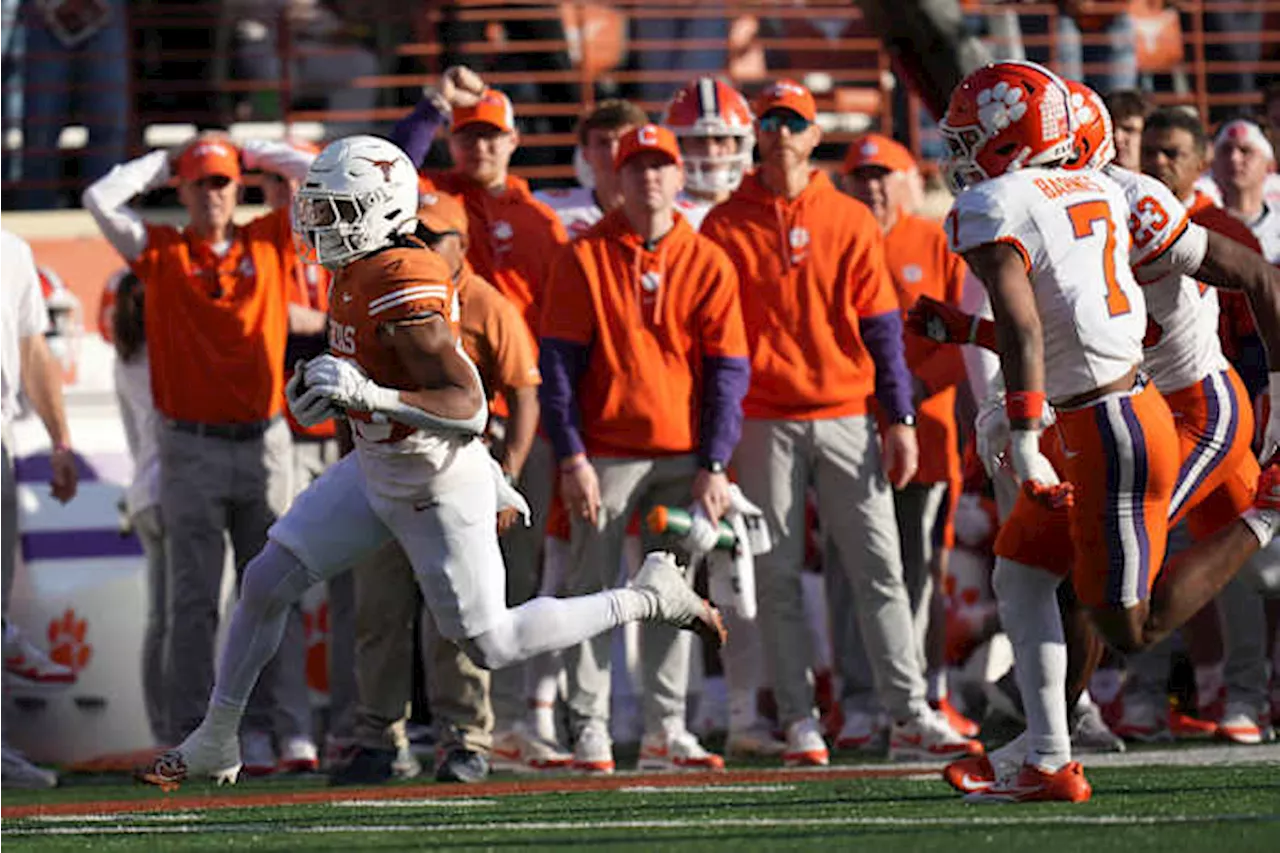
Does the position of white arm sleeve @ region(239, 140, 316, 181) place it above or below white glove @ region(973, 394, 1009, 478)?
above

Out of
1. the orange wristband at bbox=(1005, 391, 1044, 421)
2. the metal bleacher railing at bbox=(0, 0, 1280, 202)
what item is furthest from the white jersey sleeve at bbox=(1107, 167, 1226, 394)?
the metal bleacher railing at bbox=(0, 0, 1280, 202)

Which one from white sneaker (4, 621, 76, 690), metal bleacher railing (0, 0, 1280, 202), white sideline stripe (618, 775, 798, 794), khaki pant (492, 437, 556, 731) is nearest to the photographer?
white sideline stripe (618, 775, 798, 794)

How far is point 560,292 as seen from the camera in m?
8.13

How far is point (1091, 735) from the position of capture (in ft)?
27.0

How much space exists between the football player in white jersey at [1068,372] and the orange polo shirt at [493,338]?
6.73ft

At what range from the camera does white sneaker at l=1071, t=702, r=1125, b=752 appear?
26.8 ft

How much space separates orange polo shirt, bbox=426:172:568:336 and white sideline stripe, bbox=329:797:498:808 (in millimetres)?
2131

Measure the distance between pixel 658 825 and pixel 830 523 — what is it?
262 cm

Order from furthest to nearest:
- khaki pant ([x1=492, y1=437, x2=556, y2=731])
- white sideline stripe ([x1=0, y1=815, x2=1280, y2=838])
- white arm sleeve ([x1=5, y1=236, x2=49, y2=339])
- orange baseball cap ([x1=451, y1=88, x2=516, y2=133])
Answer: orange baseball cap ([x1=451, y1=88, x2=516, y2=133]) < white arm sleeve ([x1=5, y1=236, x2=49, y2=339]) < khaki pant ([x1=492, y1=437, x2=556, y2=731]) < white sideline stripe ([x1=0, y1=815, x2=1280, y2=838])

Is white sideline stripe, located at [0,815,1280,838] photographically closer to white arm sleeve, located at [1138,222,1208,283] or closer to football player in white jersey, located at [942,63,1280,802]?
football player in white jersey, located at [942,63,1280,802]

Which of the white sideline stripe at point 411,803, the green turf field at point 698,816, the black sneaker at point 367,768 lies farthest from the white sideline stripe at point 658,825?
the black sneaker at point 367,768

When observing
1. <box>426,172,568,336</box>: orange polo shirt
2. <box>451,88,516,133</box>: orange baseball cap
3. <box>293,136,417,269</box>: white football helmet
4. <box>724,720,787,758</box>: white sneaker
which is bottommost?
<box>724,720,787,758</box>: white sneaker

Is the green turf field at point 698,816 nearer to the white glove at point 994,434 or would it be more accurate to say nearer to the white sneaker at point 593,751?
the white sneaker at point 593,751

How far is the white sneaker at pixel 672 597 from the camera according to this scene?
689 cm
